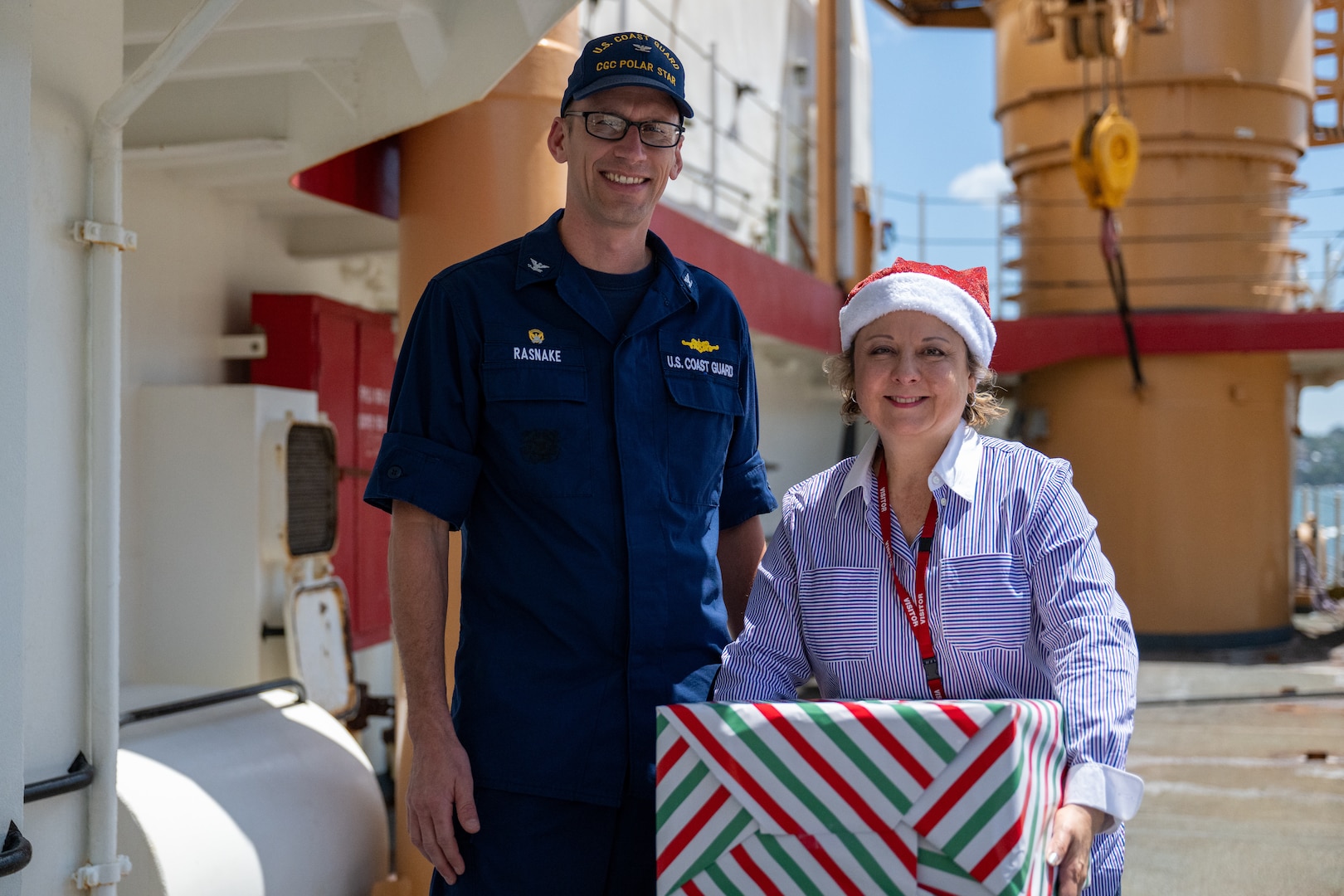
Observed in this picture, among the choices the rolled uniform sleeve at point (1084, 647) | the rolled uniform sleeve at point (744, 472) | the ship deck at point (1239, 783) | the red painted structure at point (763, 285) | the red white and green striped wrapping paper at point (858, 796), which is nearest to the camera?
the red white and green striped wrapping paper at point (858, 796)

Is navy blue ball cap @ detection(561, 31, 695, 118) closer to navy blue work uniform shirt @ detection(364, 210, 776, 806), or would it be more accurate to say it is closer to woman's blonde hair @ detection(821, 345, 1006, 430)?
navy blue work uniform shirt @ detection(364, 210, 776, 806)

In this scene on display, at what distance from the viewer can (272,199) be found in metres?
4.72

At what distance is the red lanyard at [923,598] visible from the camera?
6.03ft

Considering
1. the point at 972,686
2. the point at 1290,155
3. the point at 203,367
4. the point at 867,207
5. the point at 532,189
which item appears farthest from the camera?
the point at 1290,155

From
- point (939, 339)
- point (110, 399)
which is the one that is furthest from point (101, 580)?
point (939, 339)

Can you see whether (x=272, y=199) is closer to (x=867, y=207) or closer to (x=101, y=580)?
(x=101, y=580)

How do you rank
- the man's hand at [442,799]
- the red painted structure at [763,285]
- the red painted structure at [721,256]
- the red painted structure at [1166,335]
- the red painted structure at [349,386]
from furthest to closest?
the red painted structure at [1166,335] < the red painted structure at [763,285] < the red painted structure at [349,386] < the red painted structure at [721,256] < the man's hand at [442,799]

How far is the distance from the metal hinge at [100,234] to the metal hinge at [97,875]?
124 cm

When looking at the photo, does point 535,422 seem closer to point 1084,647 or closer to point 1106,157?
point 1084,647

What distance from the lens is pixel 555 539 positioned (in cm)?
209

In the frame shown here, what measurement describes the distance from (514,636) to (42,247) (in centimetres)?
121

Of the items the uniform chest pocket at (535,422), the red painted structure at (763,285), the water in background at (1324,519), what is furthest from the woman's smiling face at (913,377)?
the water in background at (1324,519)

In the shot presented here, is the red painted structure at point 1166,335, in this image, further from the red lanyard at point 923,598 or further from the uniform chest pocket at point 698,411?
the red lanyard at point 923,598

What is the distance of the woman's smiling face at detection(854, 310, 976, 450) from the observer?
6.12 ft
